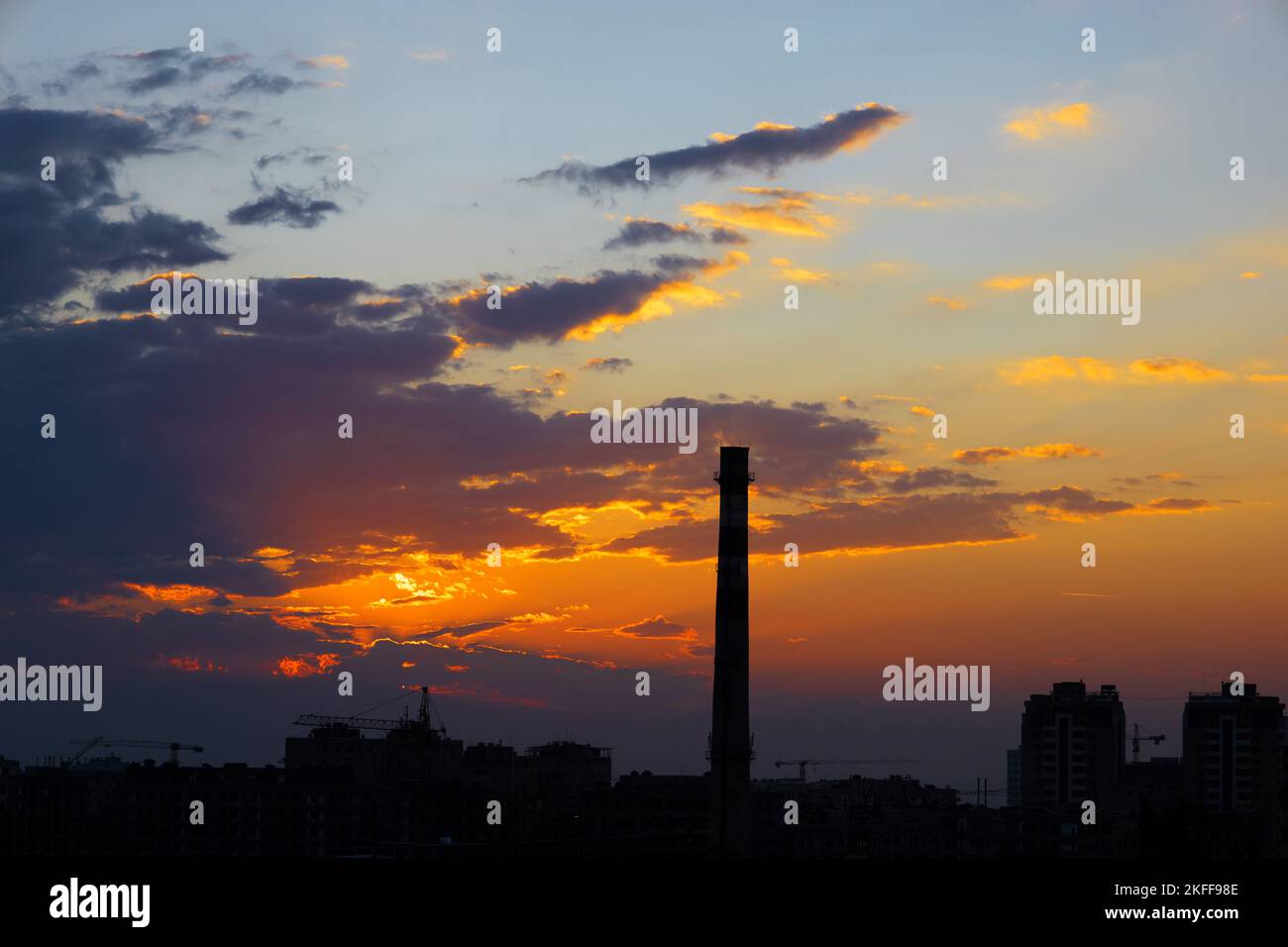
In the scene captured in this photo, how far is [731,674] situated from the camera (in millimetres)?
94188

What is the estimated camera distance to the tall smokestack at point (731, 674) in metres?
94.1

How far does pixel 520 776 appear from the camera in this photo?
7731 inches

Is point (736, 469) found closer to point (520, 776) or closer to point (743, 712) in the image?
point (743, 712)

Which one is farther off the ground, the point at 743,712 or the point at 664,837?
the point at 743,712

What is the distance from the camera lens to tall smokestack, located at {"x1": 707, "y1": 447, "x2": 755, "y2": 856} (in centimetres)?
9412
